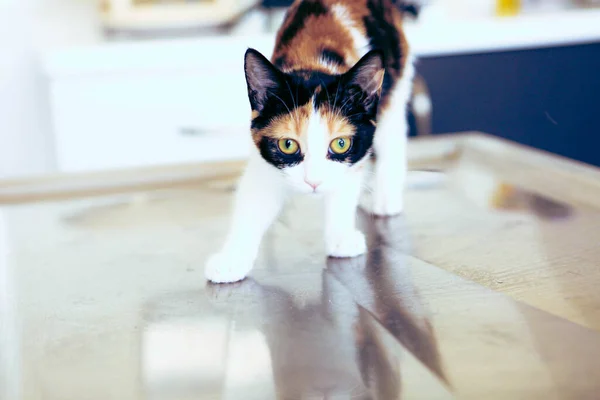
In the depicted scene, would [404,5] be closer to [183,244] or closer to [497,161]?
[497,161]

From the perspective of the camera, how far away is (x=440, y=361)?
0.53 metres

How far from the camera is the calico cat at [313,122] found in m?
0.75

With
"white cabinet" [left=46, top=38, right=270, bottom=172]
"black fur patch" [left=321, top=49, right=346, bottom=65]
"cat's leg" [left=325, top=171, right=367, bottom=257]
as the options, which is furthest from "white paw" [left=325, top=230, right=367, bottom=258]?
"white cabinet" [left=46, top=38, right=270, bottom=172]

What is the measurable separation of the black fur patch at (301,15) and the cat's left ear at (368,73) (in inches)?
7.7

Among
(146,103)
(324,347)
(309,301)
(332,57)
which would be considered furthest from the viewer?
(146,103)

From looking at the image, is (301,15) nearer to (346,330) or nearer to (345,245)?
(345,245)

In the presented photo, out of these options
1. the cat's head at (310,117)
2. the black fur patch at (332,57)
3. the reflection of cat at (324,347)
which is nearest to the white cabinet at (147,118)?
the black fur patch at (332,57)

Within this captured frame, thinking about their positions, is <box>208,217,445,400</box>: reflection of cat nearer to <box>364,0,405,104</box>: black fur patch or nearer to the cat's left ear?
the cat's left ear

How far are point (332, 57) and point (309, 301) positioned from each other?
0.37 meters

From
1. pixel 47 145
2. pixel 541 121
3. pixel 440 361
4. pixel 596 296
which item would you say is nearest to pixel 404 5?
pixel 596 296

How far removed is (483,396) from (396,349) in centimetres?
10

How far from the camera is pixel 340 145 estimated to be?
0.77 metres

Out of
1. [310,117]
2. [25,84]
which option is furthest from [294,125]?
[25,84]

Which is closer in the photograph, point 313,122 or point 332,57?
point 313,122
